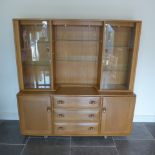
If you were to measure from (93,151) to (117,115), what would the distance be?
58 cm

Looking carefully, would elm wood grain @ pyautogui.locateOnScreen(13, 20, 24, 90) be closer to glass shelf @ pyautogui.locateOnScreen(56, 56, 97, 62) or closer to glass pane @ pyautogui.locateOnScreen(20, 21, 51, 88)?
glass pane @ pyautogui.locateOnScreen(20, 21, 51, 88)

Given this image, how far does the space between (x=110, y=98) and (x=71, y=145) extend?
2.84ft

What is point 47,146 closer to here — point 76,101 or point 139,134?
point 76,101

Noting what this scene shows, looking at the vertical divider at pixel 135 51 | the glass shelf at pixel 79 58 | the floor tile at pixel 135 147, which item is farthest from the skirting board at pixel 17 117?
the glass shelf at pixel 79 58

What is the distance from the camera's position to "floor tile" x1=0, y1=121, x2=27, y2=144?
2.27 m

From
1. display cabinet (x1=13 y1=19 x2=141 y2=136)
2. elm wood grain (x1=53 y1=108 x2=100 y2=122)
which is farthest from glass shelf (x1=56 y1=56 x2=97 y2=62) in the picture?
elm wood grain (x1=53 y1=108 x2=100 y2=122)

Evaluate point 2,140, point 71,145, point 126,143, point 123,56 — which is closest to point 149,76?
point 123,56

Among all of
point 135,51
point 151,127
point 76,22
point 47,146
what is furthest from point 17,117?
point 151,127

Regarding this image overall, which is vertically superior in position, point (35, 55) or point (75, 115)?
point (35, 55)

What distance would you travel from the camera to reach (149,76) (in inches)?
101

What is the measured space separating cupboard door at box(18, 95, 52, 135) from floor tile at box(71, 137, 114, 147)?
0.41 m

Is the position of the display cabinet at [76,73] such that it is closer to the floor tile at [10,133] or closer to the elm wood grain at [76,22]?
the elm wood grain at [76,22]

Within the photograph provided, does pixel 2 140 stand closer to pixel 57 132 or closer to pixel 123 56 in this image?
pixel 57 132

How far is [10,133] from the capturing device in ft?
8.00
